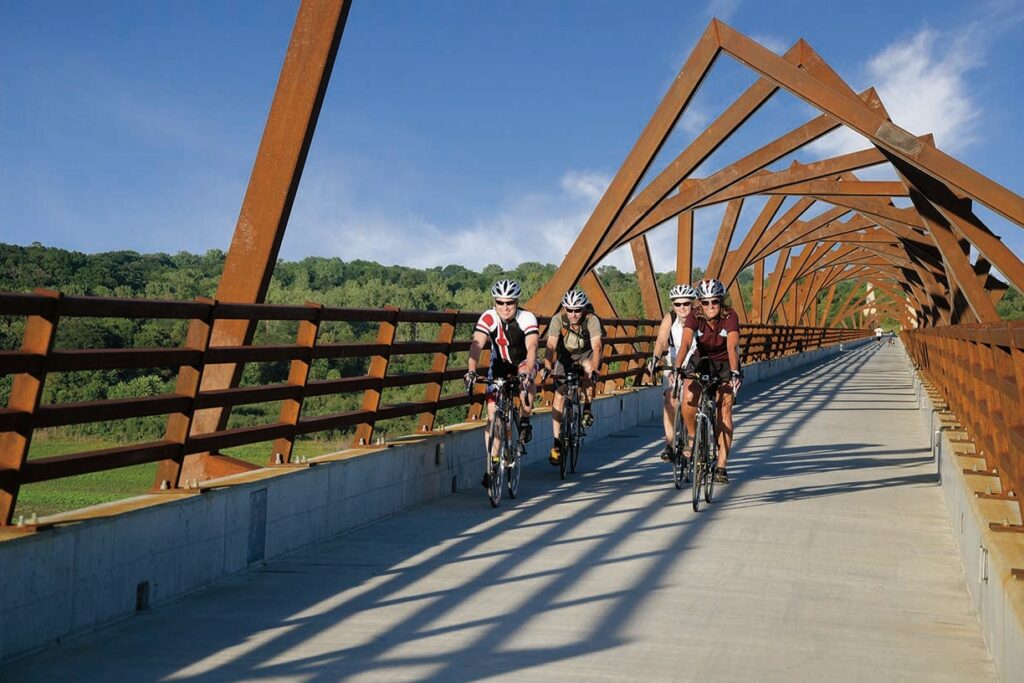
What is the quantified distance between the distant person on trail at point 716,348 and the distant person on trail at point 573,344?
1796mm

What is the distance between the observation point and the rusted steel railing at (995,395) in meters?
5.88

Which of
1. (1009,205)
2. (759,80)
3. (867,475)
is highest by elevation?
(759,80)

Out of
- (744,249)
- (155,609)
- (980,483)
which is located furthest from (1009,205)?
(744,249)

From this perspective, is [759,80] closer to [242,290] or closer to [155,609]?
[242,290]

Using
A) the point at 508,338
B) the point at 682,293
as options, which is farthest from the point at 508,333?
the point at 682,293

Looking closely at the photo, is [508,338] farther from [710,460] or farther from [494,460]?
[710,460]

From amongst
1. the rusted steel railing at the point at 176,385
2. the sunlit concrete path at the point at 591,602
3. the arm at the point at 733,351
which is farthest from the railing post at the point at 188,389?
the arm at the point at 733,351

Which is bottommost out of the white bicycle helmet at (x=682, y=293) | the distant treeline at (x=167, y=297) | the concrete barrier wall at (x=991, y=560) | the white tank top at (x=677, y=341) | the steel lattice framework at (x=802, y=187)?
the distant treeline at (x=167, y=297)

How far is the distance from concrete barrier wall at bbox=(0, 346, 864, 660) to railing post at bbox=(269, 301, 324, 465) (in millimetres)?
285

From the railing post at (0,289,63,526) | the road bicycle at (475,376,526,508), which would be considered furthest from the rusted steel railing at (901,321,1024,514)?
the railing post at (0,289,63,526)

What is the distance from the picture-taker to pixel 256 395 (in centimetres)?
831

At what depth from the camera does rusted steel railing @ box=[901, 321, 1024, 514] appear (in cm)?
588

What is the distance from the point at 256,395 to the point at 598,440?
995 cm

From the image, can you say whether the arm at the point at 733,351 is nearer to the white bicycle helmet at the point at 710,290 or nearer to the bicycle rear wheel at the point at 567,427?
the white bicycle helmet at the point at 710,290
